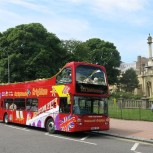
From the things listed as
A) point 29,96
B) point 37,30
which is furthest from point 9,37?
point 29,96

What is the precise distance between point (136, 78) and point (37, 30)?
39.2 metres

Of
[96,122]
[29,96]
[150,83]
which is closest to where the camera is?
[96,122]

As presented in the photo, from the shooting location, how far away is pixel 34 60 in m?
52.0

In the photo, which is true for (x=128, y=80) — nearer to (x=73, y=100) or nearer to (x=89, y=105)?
(x=89, y=105)

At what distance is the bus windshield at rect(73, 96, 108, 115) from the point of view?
55.8 ft

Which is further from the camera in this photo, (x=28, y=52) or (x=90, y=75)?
(x=28, y=52)

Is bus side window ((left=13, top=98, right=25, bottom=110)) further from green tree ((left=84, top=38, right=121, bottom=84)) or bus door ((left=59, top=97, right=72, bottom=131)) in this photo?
green tree ((left=84, top=38, right=121, bottom=84))

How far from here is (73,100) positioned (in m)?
16.9

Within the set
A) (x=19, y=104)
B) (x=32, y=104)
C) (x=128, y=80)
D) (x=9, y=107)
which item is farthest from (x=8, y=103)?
(x=128, y=80)

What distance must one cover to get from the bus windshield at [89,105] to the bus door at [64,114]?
44 cm

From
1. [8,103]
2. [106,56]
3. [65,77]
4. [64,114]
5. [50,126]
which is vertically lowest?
[50,126]

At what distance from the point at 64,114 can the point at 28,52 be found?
37309mm

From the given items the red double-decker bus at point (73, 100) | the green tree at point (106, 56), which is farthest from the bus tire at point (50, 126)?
the green tree at point (106, 56)

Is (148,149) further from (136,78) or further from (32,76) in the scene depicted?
(136,78)
